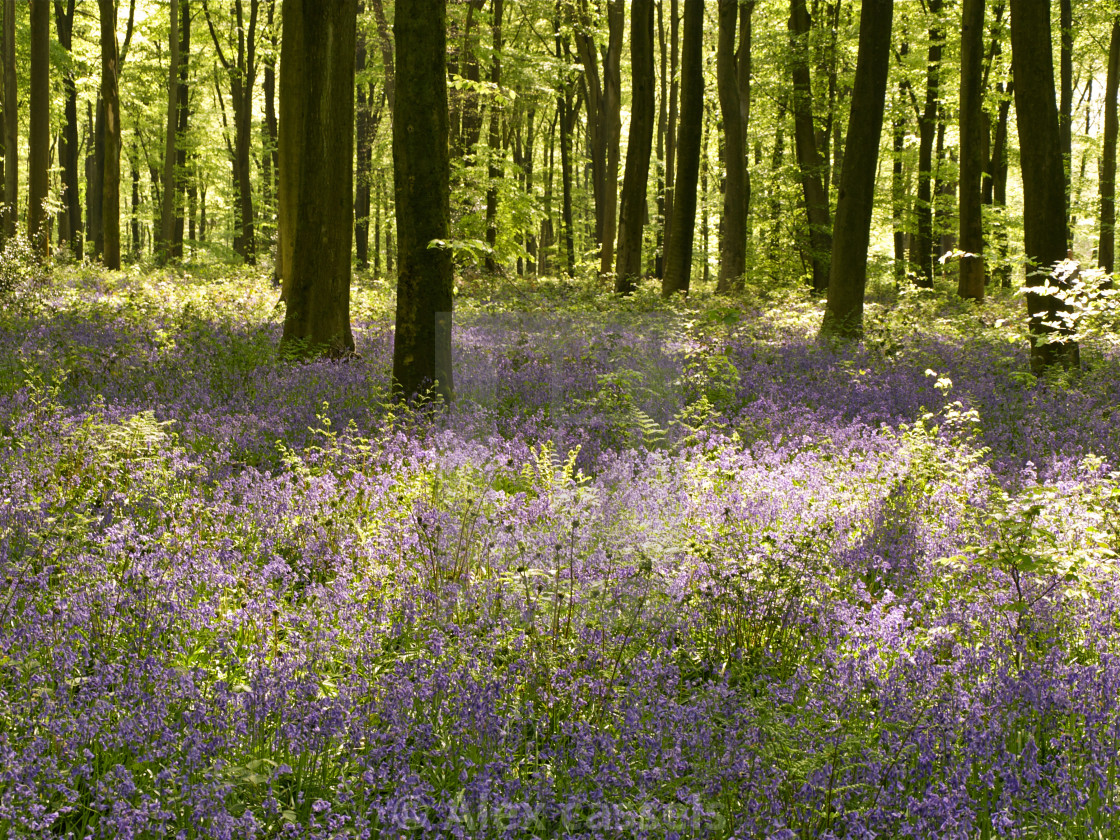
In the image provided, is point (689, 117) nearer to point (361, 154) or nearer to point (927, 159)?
point (927, 159)

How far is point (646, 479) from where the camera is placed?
6250 millimetres

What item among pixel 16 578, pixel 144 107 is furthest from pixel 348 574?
pixel 144 107

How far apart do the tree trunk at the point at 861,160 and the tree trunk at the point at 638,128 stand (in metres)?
6.54

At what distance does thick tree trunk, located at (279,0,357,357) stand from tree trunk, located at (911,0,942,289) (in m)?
18.4

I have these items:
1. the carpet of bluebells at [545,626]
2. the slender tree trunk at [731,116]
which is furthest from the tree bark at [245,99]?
the carpet of bluebells at [545,626]

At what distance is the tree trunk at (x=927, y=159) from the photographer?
25.4m

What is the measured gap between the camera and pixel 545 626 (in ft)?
13.1

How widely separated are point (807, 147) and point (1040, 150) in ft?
45.0

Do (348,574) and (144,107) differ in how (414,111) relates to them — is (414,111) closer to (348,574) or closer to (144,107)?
(348,574)

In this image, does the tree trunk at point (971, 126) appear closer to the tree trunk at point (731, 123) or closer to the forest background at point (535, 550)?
the forest background at point (535, 550)

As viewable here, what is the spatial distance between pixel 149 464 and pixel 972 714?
5227mm

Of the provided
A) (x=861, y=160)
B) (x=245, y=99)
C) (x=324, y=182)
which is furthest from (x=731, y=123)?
(x=245, y=99)

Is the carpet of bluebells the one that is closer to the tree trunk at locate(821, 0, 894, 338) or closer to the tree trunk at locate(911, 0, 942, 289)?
the tree trunk at locate(821, 0, 894, 338)

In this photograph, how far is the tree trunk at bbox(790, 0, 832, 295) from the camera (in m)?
23.4
